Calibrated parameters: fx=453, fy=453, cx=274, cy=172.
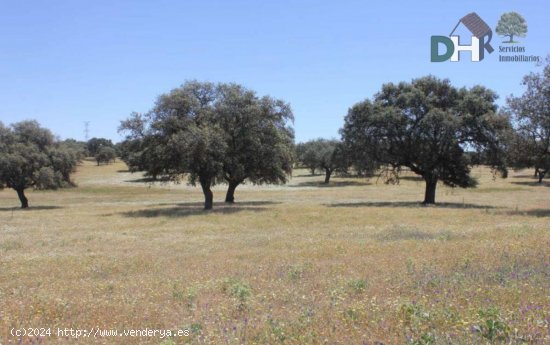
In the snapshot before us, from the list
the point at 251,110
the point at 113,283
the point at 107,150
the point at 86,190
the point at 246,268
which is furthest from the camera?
the point at 107,150

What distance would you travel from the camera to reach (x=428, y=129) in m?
42.6

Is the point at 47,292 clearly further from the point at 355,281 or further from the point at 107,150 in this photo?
the point at 107,150

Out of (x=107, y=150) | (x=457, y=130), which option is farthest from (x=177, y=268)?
(x=107, y=150)

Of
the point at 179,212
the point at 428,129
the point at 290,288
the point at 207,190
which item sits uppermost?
the point at 428,129

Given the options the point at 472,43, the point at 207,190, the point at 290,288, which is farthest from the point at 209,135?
the point at 290,288

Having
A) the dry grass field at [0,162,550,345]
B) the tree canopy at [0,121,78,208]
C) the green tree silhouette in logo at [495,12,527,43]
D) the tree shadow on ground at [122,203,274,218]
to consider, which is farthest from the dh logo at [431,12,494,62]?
the tree canopy at [0,121,78,208]

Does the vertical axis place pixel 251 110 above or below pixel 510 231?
above

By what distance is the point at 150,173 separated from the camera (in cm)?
4066

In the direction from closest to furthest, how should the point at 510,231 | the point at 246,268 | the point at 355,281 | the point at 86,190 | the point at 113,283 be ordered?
the point at 355,281
the point at 113,283
the point at 246,268
the point at 510,231
the point at 86,190

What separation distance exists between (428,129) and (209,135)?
20600 mm

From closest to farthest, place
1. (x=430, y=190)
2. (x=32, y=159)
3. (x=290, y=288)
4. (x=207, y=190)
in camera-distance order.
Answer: (x=290, y=288) < (x=207, y=190) < (x=430, y=190) < (x=32, y=159)

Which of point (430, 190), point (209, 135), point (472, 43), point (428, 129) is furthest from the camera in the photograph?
point (430, 190)

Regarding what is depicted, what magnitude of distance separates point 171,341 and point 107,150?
6349 inches

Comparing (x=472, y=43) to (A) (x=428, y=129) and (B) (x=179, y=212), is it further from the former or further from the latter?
(B) (x=179, y=212)
